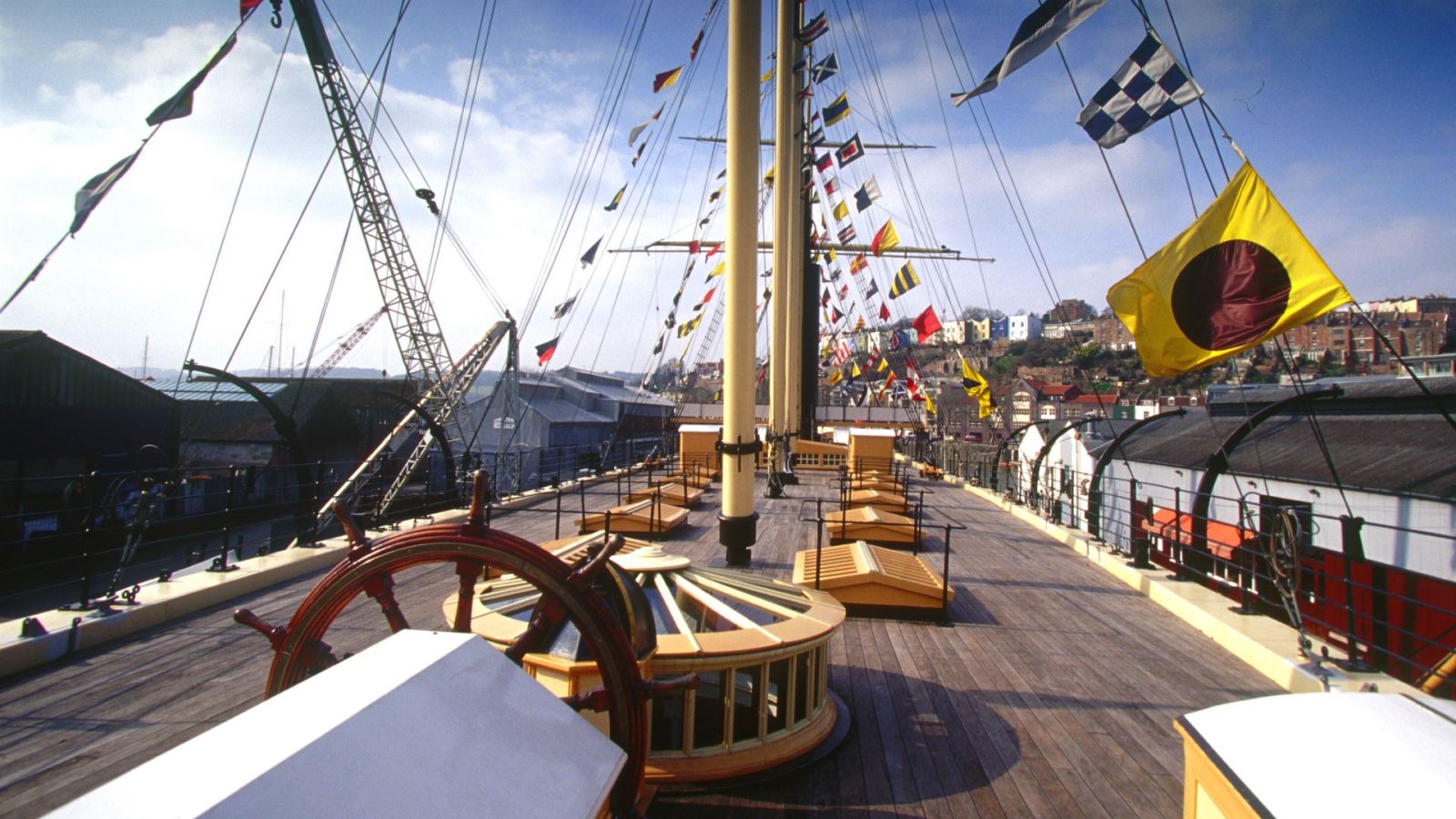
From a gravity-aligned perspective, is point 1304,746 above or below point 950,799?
above

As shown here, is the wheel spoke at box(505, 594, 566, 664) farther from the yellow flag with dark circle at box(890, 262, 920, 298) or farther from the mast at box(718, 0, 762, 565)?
the yellow flag with dark circle at box(890, 262, 920, 298)

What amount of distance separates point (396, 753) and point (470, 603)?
109 cm

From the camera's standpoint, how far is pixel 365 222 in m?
28.7

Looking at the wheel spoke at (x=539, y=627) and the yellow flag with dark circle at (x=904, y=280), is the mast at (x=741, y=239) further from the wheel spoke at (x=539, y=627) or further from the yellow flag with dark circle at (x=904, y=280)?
the yellow flag with dark circle at (x=904, y=280)

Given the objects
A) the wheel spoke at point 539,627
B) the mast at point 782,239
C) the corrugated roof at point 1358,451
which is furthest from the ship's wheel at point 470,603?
the mast at point 782,239

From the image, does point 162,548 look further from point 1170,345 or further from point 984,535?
point 1170,345

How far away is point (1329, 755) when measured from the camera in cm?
153

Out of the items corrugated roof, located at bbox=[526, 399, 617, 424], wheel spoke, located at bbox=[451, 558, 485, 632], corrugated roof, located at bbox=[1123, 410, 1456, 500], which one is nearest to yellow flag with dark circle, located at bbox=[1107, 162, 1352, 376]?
corrugated roof, located at bbox=[1123, 410, 1456, 500]

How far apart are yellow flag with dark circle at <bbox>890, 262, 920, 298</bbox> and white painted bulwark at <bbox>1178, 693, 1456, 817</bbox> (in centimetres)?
1884

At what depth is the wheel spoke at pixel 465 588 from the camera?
Result: 2.37 meters

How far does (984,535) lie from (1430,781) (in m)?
9.78

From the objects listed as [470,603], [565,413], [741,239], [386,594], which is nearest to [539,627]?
[470,603]

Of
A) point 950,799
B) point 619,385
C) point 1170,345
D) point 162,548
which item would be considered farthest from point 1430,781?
point 619,385

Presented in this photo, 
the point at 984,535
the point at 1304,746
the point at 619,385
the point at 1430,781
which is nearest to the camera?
the point at 1430,781
